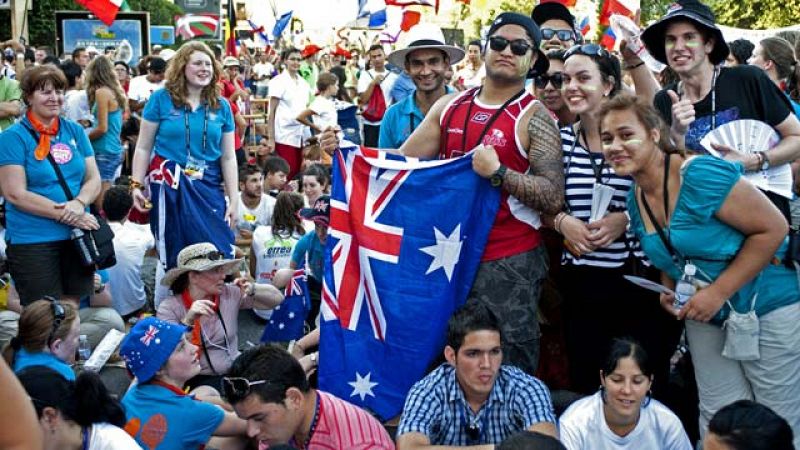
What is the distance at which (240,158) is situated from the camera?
1250 centimetres

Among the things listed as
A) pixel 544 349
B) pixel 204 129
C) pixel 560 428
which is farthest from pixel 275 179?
pixel 560 428

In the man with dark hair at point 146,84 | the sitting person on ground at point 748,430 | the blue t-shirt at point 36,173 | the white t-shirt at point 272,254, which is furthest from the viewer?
the man with dark hair at point 146,84

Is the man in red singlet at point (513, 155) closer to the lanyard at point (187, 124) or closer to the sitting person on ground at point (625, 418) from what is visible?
the sitting person on ground at point (625, 418)

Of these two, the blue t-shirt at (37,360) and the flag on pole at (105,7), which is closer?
the blue t-shirt at (37,360)

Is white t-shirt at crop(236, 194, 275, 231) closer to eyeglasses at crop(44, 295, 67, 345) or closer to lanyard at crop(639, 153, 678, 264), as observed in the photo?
eyeglasses at crop(44, 295, 67, 345)

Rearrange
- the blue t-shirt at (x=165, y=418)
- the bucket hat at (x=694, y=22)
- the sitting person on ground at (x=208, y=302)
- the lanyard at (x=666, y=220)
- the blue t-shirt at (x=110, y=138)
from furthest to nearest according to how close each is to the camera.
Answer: the blue t-shirt at (x=110, y=138) < the sitting person on ground at (x=208, y=302) < the blue t-shirt at (x=165, y=418) < the bucket hat at (x=694, y=22) < the lanyard at (x=666, y=220)

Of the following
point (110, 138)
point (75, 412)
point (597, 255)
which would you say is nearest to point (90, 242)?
point (75, 412)

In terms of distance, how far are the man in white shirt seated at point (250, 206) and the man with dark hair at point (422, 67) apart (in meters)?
2.71

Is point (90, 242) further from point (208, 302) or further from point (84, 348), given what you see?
point (208, 302)

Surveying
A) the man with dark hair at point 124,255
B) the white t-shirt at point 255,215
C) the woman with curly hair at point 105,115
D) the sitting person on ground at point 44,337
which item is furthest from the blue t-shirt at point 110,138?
the sitting person on ground at point 44,337

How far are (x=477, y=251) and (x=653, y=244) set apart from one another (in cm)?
84

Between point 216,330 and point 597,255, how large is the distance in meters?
2.31

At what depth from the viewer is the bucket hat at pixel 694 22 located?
4660mm

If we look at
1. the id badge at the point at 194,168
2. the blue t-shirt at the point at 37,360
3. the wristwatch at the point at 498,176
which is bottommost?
the blue t-shirt at the point at 37,360
